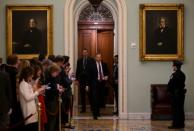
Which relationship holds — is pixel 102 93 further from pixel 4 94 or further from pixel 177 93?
pixel 4 94

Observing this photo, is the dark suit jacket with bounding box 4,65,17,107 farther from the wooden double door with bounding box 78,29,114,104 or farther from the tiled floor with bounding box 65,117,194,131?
the wooden double door with bounding box 78,29,114,104

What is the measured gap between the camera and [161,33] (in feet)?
57.0

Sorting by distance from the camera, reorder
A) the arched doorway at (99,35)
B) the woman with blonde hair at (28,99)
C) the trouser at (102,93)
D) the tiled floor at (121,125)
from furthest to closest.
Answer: the arched doorway at (99,35)
the trouser at (102,93)
the tiled floor at (121,125)
the woman with blonde hair at (28,99)

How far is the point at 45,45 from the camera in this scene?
56.6 ft

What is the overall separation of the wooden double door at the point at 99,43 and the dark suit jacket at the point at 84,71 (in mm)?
3608

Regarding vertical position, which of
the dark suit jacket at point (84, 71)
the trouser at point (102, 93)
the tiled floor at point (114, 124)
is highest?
the dark suit jacket at point (84, 71)

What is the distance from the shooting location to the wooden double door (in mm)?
22000

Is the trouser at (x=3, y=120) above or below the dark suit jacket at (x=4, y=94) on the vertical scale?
below

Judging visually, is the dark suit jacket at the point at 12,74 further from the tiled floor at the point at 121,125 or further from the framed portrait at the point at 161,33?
the framed portrait at the point at 161,33

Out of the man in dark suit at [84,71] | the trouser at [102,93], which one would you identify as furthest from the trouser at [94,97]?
the trouser at [102,93]

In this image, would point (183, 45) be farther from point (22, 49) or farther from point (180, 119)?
point (22, 49)

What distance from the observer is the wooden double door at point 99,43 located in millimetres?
22000

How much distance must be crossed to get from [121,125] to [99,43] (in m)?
7.39

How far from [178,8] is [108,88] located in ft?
17.8
